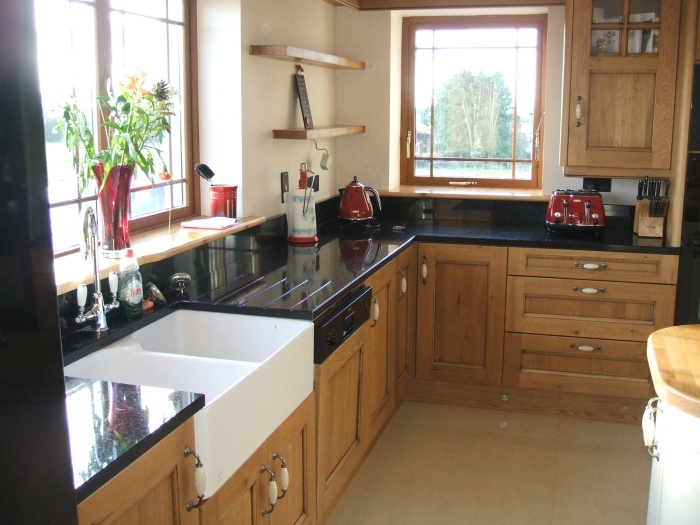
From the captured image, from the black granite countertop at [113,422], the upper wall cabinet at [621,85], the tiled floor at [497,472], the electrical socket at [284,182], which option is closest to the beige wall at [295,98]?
the electrical socket at [284,182]

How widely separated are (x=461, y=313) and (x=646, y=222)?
0.97 meters

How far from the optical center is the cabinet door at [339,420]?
8.50 feet

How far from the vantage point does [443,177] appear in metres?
4.60

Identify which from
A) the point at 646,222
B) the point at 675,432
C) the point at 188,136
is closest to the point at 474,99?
the point at 646,222

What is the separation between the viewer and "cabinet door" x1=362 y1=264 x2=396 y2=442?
3152 mm

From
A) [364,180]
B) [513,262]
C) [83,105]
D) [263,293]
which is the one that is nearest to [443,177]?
[364,180]

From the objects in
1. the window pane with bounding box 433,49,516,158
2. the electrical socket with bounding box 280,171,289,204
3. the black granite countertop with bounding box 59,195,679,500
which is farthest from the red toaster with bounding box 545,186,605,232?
the electrical socket with bounding box 280,171,289,204

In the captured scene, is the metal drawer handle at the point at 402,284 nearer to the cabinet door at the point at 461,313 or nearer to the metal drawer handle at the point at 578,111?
the cabinet door at the point at 461,313

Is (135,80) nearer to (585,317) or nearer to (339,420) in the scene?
(339,420)

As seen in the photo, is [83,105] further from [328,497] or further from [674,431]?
[674,431]

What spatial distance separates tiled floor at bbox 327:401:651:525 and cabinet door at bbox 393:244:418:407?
0.65 feet

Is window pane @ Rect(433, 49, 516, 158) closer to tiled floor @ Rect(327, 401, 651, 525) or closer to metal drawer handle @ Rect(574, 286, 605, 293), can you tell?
metal drawer handle @ Rect(574, 286, 605, 293)

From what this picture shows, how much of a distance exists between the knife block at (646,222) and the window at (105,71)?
210 centimetres

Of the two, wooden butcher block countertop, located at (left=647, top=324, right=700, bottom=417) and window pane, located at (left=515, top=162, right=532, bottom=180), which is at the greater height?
window pane, located at (left=515, top=162, right=532, bottom=180)
